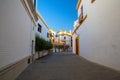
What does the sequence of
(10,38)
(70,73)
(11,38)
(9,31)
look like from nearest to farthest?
(9,31) < (10,38) < (11,38) < (70,73)

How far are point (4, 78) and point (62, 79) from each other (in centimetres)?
196

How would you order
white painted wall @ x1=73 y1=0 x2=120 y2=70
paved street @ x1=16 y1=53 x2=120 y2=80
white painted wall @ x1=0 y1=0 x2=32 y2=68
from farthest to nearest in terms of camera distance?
white painted wall @ x1=73 y1=0 x2=120 y2=70
paved street @ x1=16 y1=53 x2=120 y2=80
white painted wall @ x1=0 y1=0 x2=32 y2=68

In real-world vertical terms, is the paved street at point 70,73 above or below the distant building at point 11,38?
below

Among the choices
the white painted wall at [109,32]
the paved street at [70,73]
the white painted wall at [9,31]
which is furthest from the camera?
the white painted wall at [109,32]

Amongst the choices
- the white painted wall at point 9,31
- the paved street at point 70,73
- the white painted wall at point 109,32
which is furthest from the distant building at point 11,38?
the white painted wall at point 109,32

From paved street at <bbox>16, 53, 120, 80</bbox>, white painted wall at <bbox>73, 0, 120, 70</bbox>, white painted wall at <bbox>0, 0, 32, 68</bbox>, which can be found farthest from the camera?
white painted wall at <bbox>73, 0, 120, 70</bbox>

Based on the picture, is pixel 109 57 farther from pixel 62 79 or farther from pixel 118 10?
pixel 62 79

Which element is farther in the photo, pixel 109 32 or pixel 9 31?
pixel 109 32

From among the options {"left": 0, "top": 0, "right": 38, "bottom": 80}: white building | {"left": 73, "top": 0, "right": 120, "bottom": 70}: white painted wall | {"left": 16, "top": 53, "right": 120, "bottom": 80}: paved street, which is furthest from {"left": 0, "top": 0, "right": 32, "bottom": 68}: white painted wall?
{"left": 73, "top": 0, "right": 120, "bottom": 70}: white painted wall

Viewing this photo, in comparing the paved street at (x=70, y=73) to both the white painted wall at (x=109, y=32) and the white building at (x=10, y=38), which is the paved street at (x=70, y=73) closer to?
the white painted wall at (x=109, y=32)

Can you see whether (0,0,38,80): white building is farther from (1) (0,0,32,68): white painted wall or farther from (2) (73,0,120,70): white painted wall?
(2) (73,0,120,70): white painted wall

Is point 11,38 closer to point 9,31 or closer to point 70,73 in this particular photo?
point 9,31

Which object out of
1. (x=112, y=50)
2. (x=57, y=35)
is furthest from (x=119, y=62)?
(x=57, y=35)

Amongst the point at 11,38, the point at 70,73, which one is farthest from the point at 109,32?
the point at 11,38
